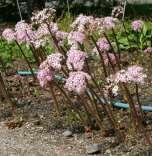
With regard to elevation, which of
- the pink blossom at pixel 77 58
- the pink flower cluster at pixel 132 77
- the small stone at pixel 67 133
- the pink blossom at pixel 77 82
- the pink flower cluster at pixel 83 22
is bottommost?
the small stone at pixel 67 133

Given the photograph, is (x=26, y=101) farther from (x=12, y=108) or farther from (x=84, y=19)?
(x=84, y=19)

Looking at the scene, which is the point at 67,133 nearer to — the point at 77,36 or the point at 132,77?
the point at 77,36

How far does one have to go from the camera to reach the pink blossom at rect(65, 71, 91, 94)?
174 inches

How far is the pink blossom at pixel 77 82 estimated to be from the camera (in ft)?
14.5

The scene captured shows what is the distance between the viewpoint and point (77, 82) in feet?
14.6

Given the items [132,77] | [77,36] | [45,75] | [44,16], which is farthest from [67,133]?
[132,77]

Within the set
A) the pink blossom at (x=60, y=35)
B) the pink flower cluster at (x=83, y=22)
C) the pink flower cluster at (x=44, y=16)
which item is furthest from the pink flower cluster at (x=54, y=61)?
the pink blossom at (x=60, y=35)

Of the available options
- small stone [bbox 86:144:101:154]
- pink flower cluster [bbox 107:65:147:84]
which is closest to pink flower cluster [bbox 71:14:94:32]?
pink flower cluster [bbox 107:65:147:84]

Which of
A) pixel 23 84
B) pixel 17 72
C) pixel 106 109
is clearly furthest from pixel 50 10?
pixel 17 72

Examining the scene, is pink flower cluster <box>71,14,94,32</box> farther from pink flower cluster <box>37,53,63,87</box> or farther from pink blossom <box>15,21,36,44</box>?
pink blossom <box>15,21,36,44</box>

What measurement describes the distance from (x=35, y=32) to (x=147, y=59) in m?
2.78

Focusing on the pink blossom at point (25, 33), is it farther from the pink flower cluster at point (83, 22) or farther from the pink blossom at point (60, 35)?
the pink flower cluster at point (83, 22)

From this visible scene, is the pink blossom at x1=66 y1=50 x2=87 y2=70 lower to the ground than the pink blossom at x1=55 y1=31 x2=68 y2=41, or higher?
higher

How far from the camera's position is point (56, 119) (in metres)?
5.81
